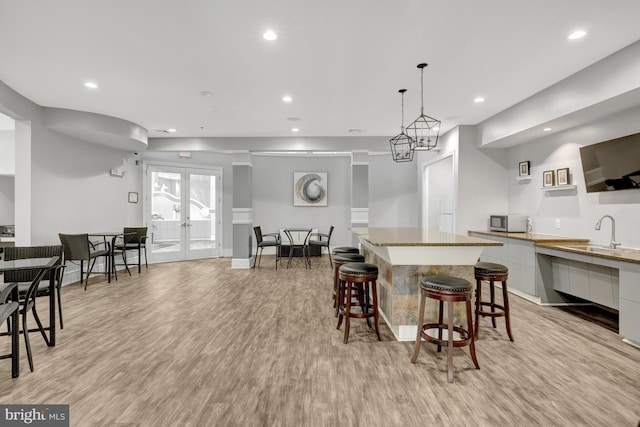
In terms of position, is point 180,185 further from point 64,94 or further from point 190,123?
point 64,94

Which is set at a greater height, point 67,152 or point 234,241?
point 67,152

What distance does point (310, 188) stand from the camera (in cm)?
858

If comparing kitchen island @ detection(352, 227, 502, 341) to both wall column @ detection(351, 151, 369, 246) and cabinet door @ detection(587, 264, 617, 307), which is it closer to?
cabinet door @ detection(587, 264, 617, 307)

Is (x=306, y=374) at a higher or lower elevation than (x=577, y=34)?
lower

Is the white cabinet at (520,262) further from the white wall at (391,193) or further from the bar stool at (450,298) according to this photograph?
the white wall at (391,193)

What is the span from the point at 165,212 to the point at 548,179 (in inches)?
303

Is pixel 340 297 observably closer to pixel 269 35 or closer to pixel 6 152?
pixel 269 35

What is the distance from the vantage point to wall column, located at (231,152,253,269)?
270 inches

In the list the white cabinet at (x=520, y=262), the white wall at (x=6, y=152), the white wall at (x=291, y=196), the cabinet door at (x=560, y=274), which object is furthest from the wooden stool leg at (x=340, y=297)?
the white wall at (x=6, y=152)

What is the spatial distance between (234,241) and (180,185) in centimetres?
217

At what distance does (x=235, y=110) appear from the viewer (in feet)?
16.3

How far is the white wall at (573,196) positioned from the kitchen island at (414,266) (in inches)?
81.7

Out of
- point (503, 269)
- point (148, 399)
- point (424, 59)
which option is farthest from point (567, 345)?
point (148, 399)

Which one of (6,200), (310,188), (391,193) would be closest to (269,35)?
(310,188)
